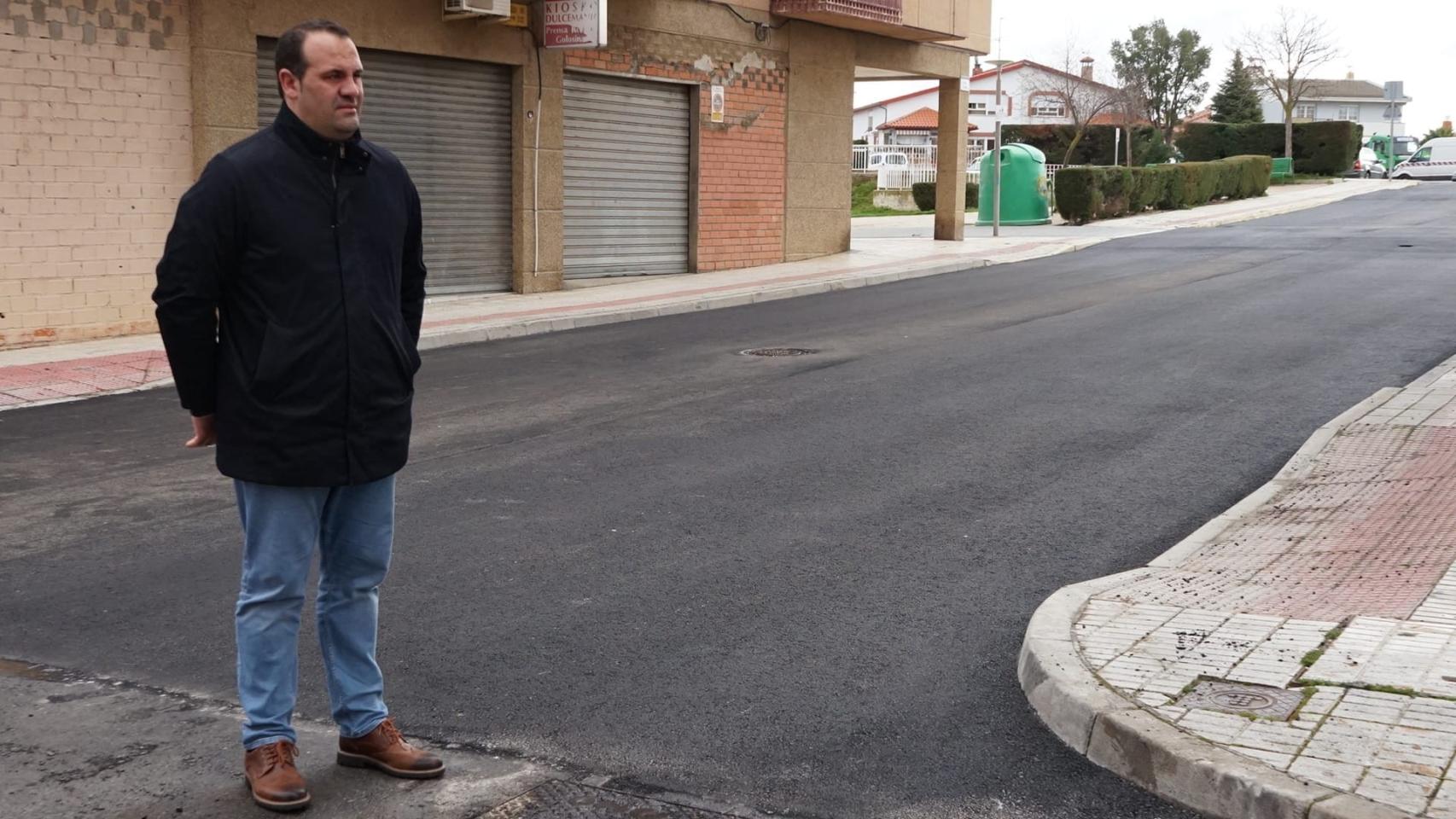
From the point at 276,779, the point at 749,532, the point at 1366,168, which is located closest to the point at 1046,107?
the point at 1366,168

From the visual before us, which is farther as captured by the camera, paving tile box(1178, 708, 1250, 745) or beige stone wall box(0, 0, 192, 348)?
beige stone wall box(0, 0, 192, 348)

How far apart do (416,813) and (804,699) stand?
1380 millimetres

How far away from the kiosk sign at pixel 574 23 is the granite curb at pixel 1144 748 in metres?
14.1

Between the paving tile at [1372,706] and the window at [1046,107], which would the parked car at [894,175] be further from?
the paving tile at [1372,706]

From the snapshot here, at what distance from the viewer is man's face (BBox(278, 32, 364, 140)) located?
3.73 meters

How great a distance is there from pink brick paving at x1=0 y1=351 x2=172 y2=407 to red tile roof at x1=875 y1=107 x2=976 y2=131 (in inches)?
2796

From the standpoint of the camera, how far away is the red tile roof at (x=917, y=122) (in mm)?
81875

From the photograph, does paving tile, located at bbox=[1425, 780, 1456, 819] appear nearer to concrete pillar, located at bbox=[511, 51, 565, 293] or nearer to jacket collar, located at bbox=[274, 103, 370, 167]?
jacket collar, located at bbox=[274, 103, 370, 167]

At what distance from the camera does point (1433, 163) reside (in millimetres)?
59531

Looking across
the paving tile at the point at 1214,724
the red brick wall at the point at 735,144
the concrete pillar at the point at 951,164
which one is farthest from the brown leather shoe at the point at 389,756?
the concrete pillar at the point at 951,164

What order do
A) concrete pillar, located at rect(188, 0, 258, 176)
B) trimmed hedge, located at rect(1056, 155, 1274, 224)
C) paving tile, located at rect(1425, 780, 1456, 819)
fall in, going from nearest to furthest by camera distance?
paving tile, located at rect(1425, 780, 1456, 819)
concrete pillar, located at rect(188, 0, 258, 176)
trimmed hedge, located at rect(1056, 155, 1274, 224)

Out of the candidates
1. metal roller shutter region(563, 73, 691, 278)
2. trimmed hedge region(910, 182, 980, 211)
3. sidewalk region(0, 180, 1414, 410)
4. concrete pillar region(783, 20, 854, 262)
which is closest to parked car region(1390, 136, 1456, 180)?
trimmed hedge region(910, 182, 980, 211)

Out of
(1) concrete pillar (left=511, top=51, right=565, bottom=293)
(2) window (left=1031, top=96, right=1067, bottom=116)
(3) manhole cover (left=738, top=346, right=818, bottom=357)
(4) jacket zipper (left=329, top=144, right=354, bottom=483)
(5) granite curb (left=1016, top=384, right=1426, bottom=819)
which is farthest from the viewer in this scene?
(2) window (left=1031, top=96, right=1067, bottom=116)

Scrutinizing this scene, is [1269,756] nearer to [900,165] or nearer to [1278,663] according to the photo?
[1278,663]
